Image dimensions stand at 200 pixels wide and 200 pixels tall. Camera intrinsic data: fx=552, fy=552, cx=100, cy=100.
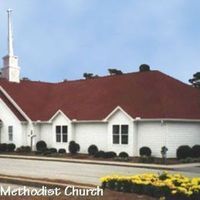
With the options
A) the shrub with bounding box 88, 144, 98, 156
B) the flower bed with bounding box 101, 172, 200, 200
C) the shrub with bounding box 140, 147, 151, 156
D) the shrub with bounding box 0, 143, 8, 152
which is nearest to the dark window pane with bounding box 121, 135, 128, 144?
the shrub with bounding box 140, 147, 151, 156

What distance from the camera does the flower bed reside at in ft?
42.8

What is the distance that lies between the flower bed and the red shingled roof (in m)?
24.8

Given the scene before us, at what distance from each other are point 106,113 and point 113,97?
87.3 inches

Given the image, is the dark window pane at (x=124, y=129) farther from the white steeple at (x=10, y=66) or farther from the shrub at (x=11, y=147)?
the white steeple at (x=10, y=66)

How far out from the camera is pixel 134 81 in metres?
45.7

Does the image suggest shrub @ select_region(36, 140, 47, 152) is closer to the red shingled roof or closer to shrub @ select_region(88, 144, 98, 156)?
the red shingled roof

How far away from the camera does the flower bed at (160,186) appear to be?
1304 cm

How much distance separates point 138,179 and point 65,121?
3179cm

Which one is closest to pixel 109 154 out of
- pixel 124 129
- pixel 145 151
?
pixel 124 129

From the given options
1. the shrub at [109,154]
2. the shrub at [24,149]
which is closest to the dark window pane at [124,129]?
the shrub at [109,154]

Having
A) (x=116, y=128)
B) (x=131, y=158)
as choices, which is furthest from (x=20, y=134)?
(x=131, y=158)

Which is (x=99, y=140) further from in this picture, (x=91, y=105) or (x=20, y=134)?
(x=20, y=134)

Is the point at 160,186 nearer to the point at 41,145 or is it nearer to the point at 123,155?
the point at 123,155

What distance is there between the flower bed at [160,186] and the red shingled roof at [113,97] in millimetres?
24792
